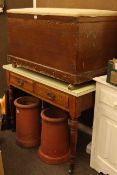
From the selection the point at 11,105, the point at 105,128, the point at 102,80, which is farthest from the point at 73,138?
the point at 11,105

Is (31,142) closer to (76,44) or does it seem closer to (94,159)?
(94,159)

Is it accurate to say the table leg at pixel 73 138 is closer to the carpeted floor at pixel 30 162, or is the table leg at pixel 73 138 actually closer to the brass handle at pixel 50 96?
the carpeted floor at pixel 30 162

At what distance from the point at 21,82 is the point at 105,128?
2.61ft

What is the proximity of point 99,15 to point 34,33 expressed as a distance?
49 cm

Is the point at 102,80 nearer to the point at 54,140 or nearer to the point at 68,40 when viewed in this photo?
the point at 68,40

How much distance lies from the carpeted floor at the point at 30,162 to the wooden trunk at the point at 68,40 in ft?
2.44

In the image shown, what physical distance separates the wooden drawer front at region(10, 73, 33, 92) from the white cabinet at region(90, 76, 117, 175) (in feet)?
1.90

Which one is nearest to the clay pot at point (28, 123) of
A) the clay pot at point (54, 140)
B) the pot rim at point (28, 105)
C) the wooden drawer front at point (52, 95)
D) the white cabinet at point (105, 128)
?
the pot rim at point (28, 105)

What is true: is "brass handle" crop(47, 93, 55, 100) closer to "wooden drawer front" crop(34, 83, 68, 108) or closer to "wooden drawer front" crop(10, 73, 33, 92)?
"wooden drawer front" crop(34, 83, 68, 108)

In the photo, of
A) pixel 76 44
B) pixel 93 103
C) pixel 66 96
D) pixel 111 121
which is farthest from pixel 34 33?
pixel 111 121

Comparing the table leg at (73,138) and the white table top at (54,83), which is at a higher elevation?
the white table top at (54,83)

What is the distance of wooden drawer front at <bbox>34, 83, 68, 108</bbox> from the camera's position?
1730 mm

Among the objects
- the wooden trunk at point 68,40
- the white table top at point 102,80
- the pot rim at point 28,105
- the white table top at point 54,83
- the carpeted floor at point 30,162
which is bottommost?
the carpeted floor at point 30,162

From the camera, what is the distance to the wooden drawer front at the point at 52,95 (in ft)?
5.68
